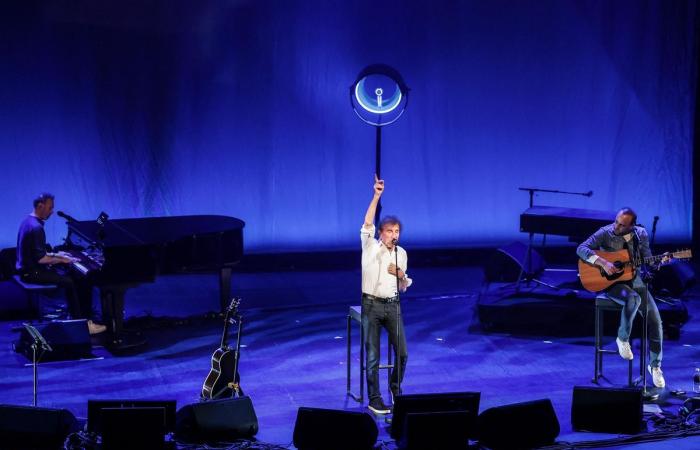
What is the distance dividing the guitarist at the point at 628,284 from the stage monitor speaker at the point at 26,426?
4.75 metres

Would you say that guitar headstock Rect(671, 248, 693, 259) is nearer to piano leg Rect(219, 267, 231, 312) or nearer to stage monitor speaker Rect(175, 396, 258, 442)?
stage monitor speaker Rect(175, 396, 258, 442)

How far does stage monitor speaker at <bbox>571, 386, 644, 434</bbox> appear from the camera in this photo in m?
7.44

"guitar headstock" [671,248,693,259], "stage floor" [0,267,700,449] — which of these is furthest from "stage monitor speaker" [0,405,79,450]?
"guitar headstock" [671,248,693,259]

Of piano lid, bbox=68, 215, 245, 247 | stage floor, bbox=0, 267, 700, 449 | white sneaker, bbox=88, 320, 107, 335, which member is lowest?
stage floor, bbox=0, 267, 700, 449

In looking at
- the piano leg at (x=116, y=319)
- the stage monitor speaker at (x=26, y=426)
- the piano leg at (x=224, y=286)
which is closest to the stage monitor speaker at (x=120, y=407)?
the stage monitor speaker at (x=26, y=426)

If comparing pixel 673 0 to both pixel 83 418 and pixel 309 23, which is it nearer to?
pixel 309 23

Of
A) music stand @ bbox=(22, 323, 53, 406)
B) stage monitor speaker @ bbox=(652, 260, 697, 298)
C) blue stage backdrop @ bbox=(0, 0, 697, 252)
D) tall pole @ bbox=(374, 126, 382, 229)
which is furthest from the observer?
Result: tall pole @ bbox=(374, 126, 382, 229)

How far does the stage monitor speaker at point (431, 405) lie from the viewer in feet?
22.7

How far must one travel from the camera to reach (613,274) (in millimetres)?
9117

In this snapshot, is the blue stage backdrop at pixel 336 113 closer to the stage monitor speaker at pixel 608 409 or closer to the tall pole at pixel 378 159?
the tall pole at pixel 378 159

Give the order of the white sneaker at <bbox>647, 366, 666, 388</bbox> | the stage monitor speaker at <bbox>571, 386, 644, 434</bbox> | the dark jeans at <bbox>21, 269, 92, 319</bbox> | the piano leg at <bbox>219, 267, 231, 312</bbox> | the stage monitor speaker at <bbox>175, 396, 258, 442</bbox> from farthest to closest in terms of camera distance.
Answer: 1. the piano leg at <bbox>219, 267, 231, 312</bbox>
2. the dark jeans at <bbox>21, 269, 92, 319</bbox>
3. the white sneaker at <bbox>647, 366, 666, 388</bbox>
4. the stage monitor speaker at <bbox>571, 386, 644, 434</bbox>
5. the stage monitor speaker at <bbox>175, 396, 258, 442</bbox>

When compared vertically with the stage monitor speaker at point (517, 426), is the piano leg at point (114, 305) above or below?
above

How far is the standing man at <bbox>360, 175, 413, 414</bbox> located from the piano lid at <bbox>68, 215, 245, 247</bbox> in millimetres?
2803

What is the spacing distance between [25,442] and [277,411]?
2013mm
